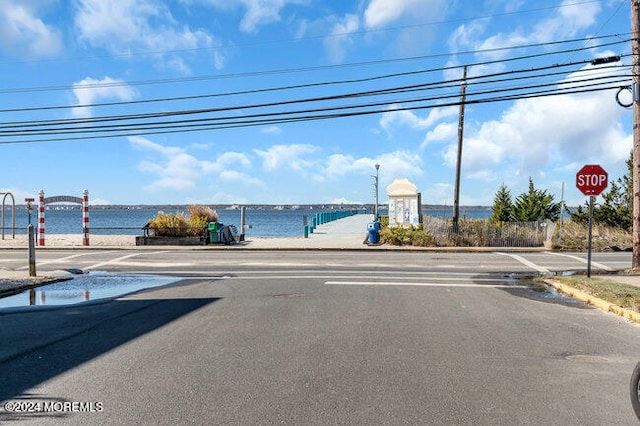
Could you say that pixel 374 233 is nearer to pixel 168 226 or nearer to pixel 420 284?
pixel 168 226

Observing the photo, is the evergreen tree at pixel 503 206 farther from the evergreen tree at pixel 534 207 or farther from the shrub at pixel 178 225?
the shrub at pixel 178 225

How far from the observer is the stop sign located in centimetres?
1466

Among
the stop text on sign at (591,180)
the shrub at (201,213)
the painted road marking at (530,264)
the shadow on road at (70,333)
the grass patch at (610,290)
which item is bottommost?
the painted road marking at (530,264)

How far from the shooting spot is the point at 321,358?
→ 6336 mm

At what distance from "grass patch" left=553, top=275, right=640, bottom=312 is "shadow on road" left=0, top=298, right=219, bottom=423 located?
7747 millimetres

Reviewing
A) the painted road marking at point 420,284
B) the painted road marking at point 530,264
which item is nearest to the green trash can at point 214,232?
the painted road marking at point 530,264

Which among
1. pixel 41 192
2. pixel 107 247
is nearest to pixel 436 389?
pixel 107 247

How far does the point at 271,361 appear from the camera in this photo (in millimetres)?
6195

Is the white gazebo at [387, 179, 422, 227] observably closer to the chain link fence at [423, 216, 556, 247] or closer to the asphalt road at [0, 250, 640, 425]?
the chain link fence at [423, 216, 556, 247]

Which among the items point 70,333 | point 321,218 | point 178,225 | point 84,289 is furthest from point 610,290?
point 321,218

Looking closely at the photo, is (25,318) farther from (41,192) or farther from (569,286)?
(41,192)

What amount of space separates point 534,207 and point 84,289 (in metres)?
29.5

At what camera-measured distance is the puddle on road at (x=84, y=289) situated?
35.3ft

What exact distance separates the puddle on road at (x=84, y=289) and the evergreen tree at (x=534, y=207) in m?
26.5
